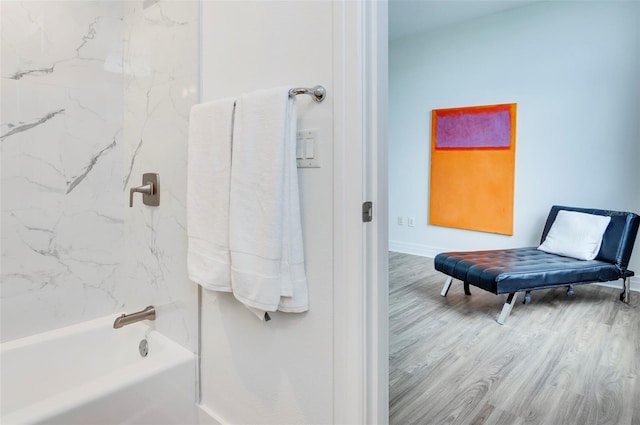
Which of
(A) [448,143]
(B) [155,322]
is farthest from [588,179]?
(B) [155,322]

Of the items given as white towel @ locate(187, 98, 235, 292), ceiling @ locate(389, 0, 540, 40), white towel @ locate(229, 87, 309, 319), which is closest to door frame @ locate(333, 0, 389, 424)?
white towel @ locate(229, 87, 309, 319)

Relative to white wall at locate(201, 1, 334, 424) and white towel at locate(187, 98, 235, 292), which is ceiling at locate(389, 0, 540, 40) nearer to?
white wall at locate(201, 1, 334, 424)

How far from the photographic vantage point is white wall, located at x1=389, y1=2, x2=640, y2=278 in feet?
10.8

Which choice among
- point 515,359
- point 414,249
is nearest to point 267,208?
point 515,359

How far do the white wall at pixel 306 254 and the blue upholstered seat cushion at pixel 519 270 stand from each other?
190 centimetres

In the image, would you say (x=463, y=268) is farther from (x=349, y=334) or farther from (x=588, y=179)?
(x=349, y=334)

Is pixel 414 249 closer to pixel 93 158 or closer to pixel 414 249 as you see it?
pixel 414 249

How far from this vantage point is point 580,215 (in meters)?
3.30

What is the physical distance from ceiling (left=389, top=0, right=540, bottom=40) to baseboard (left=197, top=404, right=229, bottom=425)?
11.7ft

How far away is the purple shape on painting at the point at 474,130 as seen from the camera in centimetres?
394

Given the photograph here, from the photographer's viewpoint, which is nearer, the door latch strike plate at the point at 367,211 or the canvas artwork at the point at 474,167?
the door latch strike plate at the point at 367,211

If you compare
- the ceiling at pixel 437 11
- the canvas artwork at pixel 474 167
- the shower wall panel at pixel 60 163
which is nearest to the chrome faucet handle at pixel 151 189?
the shower wall panel at pixel 60 163

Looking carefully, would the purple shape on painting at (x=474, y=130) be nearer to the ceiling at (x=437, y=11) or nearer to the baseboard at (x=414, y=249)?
the ceiling at (x=437, y=11)

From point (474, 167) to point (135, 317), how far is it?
362 cm
